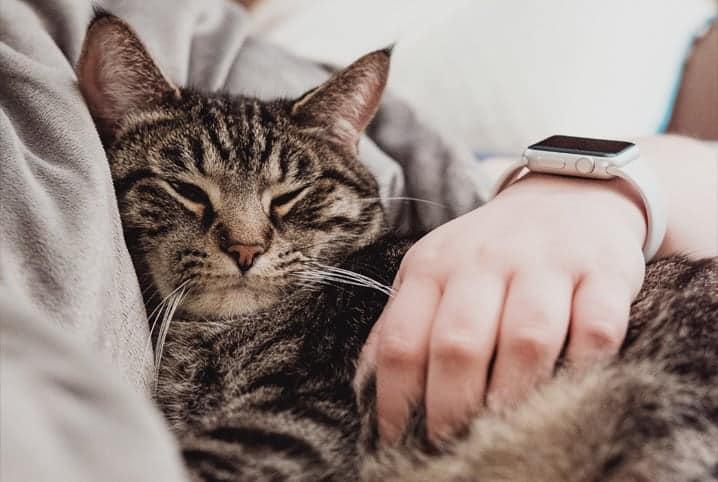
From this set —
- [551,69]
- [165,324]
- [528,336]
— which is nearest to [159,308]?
[165,324]

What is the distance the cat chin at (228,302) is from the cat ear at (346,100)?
30cm

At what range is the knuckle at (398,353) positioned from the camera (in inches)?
27.6

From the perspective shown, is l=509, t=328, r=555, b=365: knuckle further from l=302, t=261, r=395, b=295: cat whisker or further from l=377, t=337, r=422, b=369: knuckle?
l=302, t=261, r=395, b=295: cat whisker

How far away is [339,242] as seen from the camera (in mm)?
1045

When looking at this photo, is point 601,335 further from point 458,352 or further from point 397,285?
point 397,285

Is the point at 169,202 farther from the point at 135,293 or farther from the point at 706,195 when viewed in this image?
the point at 706,195

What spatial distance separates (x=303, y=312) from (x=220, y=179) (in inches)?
8.6

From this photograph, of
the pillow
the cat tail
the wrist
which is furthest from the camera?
the pillow

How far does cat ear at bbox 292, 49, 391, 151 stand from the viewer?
1.08 m

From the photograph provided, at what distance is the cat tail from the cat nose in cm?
31

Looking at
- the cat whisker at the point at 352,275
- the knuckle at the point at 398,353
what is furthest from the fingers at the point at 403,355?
the cat whisker at the point at 352,275

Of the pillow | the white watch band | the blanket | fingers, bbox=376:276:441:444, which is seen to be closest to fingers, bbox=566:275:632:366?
fingers, bbox=376:276:441:444

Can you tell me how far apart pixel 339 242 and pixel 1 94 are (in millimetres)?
480

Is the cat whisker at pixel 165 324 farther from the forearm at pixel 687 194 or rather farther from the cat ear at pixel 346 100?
the forearm at pixel 687 194
